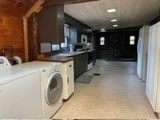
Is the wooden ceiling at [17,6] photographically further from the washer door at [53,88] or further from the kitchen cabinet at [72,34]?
the kitchen cabinet at [72,34]

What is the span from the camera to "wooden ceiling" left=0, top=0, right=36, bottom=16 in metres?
2.30

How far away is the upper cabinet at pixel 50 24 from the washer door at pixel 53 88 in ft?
3.24

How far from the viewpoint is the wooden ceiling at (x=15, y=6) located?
2301mm

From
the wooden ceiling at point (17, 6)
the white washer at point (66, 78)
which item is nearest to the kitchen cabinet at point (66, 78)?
the white washer at point (66, 78)

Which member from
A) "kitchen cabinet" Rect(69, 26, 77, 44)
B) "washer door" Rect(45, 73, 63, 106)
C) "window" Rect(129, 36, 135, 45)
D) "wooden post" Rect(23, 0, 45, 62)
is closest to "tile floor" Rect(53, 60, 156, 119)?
"washer door" Rect(45, 73, 63, 106)

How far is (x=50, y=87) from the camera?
8.12 feet

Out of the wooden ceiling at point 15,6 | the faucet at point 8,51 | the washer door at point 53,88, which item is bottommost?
the washer door at point 53,88

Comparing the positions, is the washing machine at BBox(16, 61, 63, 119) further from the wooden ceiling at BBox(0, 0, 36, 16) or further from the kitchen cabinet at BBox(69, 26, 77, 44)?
the kitchen cabinet at BBox(69, 26, 77, 44)

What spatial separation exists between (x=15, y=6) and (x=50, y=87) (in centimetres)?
153

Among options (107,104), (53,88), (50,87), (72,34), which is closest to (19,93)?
(50,87)

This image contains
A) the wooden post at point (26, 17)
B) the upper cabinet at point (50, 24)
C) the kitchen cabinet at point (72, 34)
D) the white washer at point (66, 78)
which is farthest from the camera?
the kitchen cabinet at point (72, 34)

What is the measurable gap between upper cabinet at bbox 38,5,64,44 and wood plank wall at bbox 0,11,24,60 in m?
0.53

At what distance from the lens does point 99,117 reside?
8.12 feet

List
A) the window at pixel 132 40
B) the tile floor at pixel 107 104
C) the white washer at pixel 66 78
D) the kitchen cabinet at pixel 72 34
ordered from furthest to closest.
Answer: the window at pixel 132 40, the kitchen cabinet at pixel 72 34, the white washer at pixel 66 78, the tile floor at pixel 107 104
